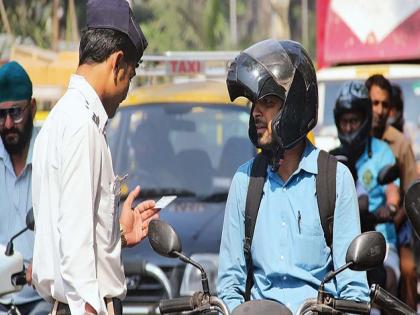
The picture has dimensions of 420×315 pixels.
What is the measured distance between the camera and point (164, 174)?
10203 mm

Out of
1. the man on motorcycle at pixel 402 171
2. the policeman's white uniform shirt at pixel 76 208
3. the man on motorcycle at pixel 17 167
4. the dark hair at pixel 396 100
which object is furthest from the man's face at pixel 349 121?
the policeman's white uniform shirt at pixel 76 208

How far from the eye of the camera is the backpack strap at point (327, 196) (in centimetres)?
520

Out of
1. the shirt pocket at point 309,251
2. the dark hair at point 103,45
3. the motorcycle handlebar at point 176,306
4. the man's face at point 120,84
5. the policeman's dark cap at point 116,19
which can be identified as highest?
the policeman's dark cap at point 116,19

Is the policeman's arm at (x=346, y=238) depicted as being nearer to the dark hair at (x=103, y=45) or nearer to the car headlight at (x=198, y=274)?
the dark hair at (x=103, y=45)

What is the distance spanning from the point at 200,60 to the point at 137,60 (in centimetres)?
608

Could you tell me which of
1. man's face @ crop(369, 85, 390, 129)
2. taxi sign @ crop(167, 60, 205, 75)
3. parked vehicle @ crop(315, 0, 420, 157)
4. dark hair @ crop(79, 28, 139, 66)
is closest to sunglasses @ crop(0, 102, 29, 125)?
dark hair @ crop(79, 28, 139, 66)

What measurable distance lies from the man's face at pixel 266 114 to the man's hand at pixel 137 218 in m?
0.60

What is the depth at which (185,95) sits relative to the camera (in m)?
10.9

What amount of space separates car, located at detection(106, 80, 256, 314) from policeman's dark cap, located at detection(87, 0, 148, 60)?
3.81 m

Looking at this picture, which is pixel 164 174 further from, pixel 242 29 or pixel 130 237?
pixel 242 29

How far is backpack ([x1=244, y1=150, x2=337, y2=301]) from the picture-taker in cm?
520

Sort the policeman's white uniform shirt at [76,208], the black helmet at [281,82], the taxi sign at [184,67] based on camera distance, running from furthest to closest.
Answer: the taxi sign at [184,67]
the black helmet at [281,82]
the policeman's white uniform shirt at [76,208]

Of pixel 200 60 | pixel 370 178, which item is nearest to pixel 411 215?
pixel 370 178

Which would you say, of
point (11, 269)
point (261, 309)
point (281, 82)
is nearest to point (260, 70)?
point (281, 82)
